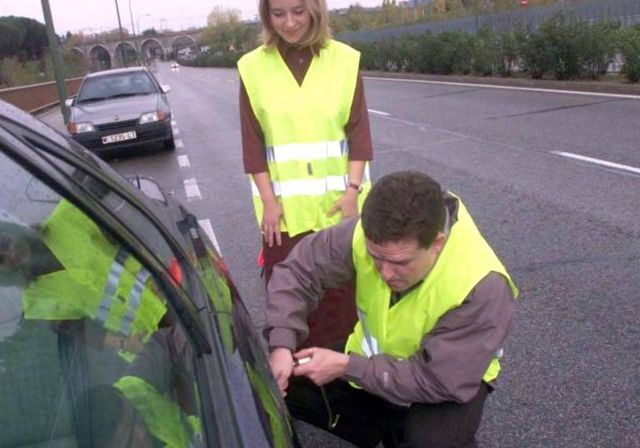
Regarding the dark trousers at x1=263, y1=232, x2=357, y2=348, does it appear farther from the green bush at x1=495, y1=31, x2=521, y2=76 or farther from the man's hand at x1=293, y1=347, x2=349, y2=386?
the green bush at x1=495, y1=31, x2=521, y2=76

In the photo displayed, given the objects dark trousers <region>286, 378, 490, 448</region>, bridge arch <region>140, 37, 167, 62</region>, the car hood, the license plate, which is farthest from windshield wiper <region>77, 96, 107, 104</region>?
bridge arch <region>140, 37, 167, 62</region>

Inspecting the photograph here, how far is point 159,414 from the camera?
1.46 metres

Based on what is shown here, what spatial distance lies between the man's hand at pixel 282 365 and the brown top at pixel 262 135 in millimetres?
954

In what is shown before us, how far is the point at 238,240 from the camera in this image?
6.68 meters

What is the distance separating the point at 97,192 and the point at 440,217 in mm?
887

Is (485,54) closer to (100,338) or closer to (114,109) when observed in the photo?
(114,109)

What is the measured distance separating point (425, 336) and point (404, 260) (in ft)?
0.86

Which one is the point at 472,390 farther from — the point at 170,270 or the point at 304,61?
the point at 304,61

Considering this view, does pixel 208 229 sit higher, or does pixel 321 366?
pixel 321 366

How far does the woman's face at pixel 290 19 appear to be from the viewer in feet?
9.02

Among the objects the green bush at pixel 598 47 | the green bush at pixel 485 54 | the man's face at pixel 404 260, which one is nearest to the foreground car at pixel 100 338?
the man's face at pixel 404 260

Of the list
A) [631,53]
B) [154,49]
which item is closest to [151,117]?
[631,53]

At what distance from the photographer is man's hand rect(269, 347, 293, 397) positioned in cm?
222

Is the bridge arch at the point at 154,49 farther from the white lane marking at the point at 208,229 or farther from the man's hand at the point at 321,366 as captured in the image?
the man's hand at the point at 321,366
